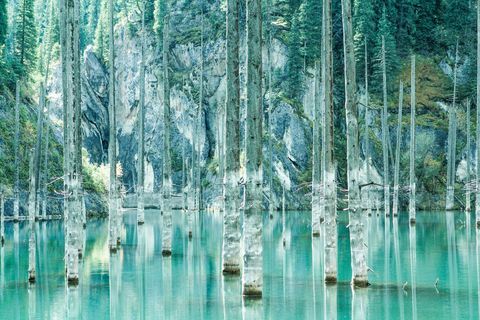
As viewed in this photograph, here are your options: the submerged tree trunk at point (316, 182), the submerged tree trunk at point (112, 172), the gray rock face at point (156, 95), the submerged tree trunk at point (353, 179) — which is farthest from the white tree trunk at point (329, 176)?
the gray rock face at point (156, 95)

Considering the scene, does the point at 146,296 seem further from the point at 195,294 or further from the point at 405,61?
the point at 405,61

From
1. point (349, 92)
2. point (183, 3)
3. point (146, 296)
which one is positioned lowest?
point (146, 296)

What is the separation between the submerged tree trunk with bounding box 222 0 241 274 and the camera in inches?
955

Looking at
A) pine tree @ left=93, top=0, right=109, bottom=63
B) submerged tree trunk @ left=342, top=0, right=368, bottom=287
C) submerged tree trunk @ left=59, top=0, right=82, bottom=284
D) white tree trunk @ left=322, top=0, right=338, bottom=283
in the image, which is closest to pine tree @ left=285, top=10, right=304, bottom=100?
pine tree @ left=93, top=0, right=109, bottom=63

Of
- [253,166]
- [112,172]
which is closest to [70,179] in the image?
[253,166]

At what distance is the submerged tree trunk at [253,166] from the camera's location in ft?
63.2

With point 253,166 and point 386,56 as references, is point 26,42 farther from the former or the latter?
point 253,166

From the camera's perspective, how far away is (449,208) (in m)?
73.4

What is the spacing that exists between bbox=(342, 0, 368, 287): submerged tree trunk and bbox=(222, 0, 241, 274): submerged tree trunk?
3.94 m

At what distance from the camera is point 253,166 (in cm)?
1945

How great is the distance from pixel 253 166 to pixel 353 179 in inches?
129

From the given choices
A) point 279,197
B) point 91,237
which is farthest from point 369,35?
point 91,237

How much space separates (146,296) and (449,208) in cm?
5700

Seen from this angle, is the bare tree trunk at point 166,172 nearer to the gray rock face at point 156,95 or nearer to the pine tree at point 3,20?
the pine tree at point 3,20
